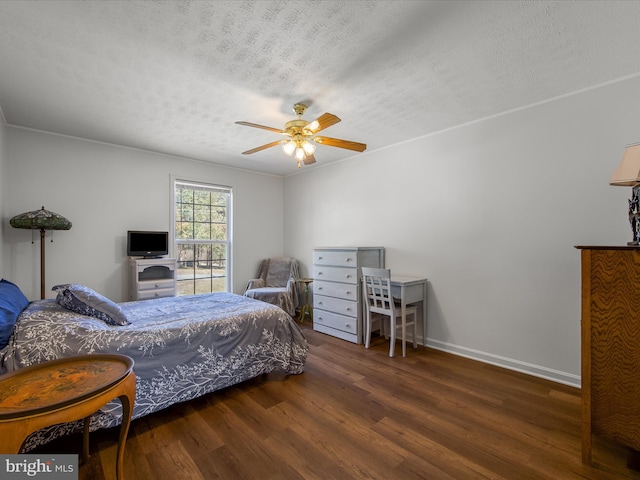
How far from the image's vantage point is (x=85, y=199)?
3459 mm

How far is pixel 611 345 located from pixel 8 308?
3.53 m

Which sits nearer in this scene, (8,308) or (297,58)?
(8,308)

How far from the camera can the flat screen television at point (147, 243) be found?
3656mm

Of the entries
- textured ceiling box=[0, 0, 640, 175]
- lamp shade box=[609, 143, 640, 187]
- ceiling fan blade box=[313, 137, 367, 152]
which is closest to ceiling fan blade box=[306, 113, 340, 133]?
ceiling fan blade box=[313, 137, 367, 152]

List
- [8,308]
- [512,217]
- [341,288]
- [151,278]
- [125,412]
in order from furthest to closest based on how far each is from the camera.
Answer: [151,278], [341,288], [512,217], [8,308], [125,412]

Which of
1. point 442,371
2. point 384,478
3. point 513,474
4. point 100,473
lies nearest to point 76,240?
point 100,473

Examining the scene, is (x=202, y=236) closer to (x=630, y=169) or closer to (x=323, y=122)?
(x=323, y=122)

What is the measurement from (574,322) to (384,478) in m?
2.12

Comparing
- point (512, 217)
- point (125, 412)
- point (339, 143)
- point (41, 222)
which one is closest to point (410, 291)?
point (512, 217)

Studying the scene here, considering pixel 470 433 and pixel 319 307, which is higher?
pixel 319 307

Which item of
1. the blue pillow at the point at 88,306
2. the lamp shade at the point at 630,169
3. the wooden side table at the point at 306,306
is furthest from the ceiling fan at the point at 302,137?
the wooden side table at the point at 306,306

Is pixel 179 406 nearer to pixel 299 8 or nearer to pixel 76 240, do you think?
pixel 76 240

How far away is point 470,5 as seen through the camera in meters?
1.53

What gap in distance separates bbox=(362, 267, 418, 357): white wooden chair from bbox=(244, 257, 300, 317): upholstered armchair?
1.38m
